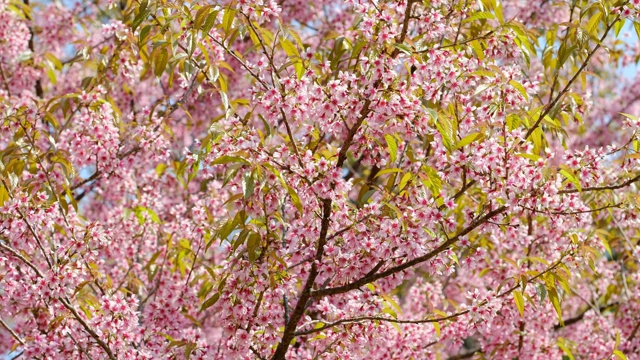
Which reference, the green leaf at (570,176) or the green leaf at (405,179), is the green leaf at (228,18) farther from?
the green leaf at (570,176)

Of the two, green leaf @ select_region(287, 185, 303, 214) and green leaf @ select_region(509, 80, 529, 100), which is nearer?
Answer: green leaf @ select_region(287, 185, 303, 214)

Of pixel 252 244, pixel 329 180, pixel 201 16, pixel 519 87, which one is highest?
pixel 519 87

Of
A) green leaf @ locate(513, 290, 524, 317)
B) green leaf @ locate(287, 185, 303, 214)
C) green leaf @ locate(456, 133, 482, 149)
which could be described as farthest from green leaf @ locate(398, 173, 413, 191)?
green leaf @ locate(513, 290, 524, 317)

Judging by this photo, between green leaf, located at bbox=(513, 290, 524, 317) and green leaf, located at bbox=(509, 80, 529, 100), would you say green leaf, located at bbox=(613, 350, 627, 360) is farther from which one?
green leaf, located at bbox=(509, 80, 529, 100)

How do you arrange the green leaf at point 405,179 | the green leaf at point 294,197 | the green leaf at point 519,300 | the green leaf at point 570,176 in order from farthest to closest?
the green leaf at point 519,300 < the green leaf at point 405,179 < the green leaf at point 570,176 < the green leaf at point 294,197

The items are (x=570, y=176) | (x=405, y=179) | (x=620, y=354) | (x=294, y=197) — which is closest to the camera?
(x=294, y=197)

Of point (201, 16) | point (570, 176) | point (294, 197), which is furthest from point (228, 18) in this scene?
point (570, 176)

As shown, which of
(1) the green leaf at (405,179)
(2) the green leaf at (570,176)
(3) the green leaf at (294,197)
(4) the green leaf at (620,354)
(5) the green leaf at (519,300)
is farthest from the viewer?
(4) the green leaf at (620,354)

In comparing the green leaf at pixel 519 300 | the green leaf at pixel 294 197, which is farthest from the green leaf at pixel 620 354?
the green leaf at pixel 294 197

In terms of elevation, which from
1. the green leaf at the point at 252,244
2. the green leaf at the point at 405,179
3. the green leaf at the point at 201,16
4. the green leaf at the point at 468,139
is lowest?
the green leaf at the point at 252,244

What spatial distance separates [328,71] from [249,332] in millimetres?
1257

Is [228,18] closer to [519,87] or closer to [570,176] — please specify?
[519,87]

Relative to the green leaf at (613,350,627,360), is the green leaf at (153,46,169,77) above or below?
above

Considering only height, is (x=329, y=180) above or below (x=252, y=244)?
above
